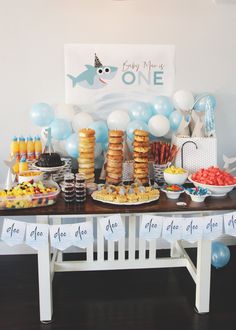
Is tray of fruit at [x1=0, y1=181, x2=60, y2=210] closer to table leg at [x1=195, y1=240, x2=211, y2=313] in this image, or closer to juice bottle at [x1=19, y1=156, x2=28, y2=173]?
juice bottle at [x1=19, y1=156, x2=28, y2=173]

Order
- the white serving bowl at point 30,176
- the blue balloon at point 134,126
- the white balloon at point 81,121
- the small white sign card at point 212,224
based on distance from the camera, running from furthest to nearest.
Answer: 1. the white balloon at point 81,121
2. the blue balloon at point 134,126
3. the white serving bowl at point 30,176
4. the small white sign card at point 212,224

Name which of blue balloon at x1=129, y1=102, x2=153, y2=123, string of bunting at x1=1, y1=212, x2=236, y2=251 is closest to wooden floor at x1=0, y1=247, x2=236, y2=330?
string of bunting at x1=1, y1=212, x2=236, y2=251

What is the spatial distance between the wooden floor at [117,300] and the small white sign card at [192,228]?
1.67ft

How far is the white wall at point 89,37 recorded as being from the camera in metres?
2.57

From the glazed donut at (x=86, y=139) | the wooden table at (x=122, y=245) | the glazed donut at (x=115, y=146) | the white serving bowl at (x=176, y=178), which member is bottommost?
the wooden table at (x=122, y=245)

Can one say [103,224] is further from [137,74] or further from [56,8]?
[56,8]

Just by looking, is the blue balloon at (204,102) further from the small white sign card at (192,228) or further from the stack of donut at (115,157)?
the small white sign card at (192,228)

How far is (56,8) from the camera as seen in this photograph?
2.56m

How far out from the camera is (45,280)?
201 cm

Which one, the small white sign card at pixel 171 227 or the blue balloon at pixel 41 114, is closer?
the small white sign card at pixel 171 227

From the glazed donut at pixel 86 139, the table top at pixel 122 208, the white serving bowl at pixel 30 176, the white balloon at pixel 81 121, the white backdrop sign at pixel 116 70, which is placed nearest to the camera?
the table top at pixel 122 208

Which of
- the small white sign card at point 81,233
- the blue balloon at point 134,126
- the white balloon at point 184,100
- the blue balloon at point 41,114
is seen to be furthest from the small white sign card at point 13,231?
the white balloon at point 184,100

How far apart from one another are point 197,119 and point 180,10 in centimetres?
80

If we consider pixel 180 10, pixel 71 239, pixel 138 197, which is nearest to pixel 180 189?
pixel 138 197
